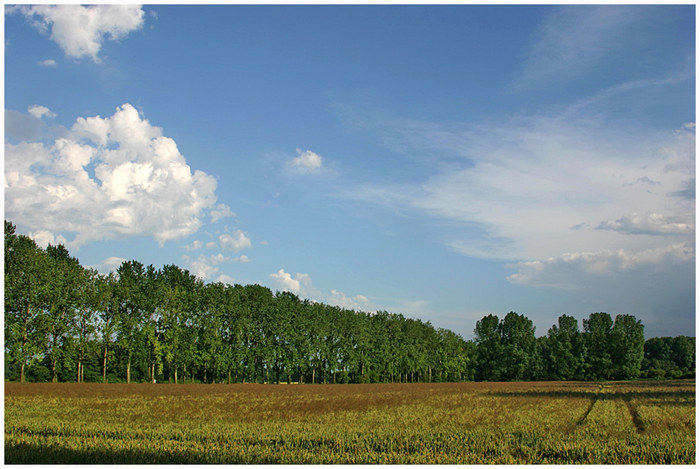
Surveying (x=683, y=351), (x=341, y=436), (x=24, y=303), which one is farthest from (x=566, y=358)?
(x=341, y=436)

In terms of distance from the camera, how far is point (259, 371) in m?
100

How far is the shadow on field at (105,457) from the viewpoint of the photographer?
15219mm

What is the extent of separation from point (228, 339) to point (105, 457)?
84.5 m

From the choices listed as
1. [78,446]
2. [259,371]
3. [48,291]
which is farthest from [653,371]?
[78,446]

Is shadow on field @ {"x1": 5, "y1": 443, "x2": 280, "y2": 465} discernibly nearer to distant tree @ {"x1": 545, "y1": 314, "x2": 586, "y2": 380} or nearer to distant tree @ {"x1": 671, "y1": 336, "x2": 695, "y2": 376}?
distant tree @ {"x1": 545, "y1": 314, "x2": 586, "y2": 380}

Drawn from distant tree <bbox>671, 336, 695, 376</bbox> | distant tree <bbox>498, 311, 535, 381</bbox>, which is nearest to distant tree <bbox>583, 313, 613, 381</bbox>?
distant tree <bbox>498, 311, 535, 381</bbox>

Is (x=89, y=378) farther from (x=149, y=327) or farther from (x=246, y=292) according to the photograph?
(x=246, y=292)

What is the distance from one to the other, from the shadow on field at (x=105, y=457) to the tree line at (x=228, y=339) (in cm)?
5404

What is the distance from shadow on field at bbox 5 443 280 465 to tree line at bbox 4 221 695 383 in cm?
5404

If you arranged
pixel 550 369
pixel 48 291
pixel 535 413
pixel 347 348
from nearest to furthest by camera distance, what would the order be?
pixel 535 413
pixel 48 291
pixel 347 348
pixel 550 369

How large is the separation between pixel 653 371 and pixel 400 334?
68.8m

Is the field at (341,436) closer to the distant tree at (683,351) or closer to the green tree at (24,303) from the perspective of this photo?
the green tree at (24,303)

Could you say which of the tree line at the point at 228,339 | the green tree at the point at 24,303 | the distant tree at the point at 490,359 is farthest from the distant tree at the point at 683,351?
the green tree at the point at 24,303

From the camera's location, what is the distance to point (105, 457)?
15.6 meters
